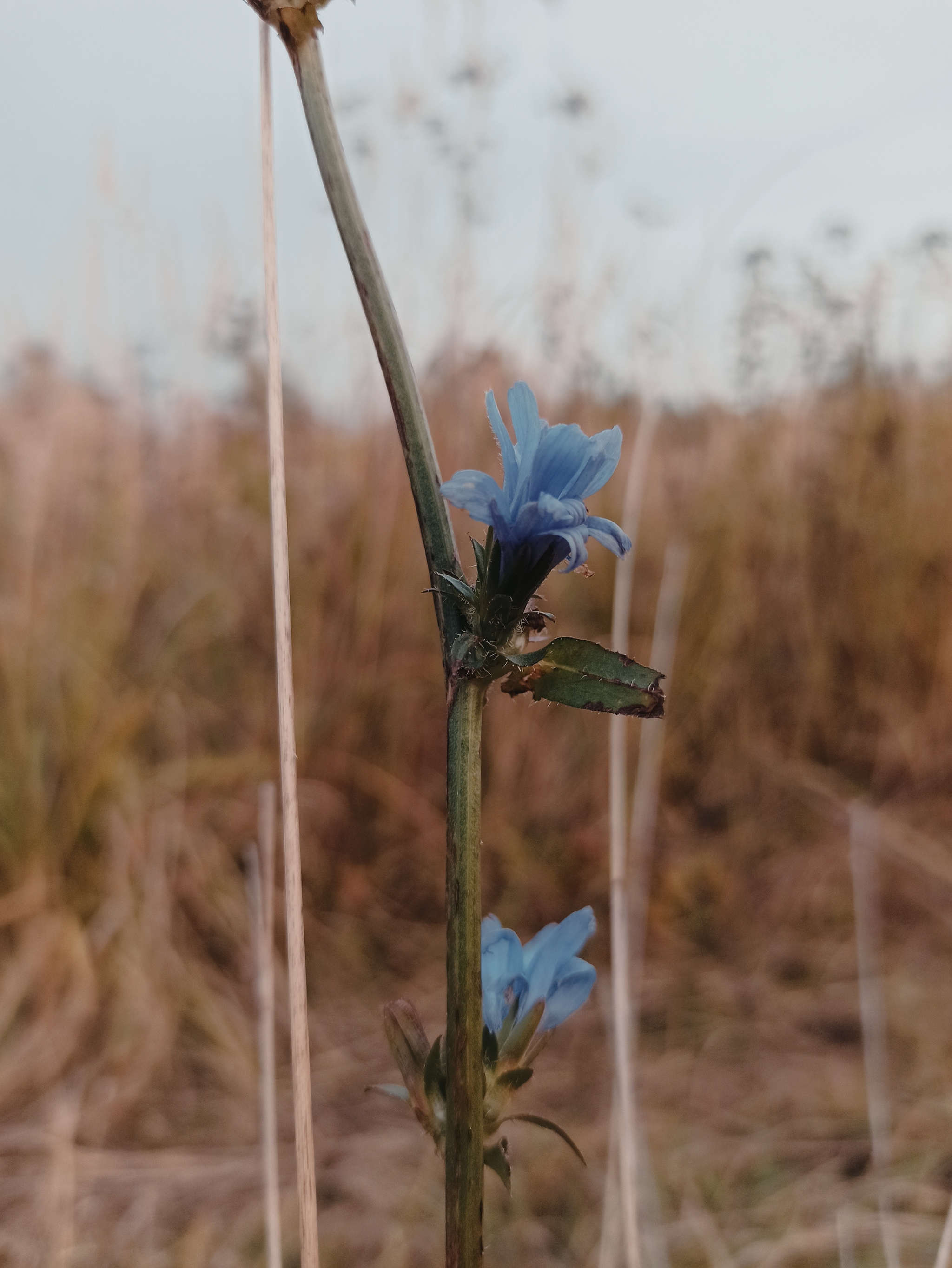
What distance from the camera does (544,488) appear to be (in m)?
0.31

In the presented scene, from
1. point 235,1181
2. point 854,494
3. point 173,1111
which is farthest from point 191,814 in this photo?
point 854,494

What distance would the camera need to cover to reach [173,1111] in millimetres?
1208

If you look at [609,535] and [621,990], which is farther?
[621,990]

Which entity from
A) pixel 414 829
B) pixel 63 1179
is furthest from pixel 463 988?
pixel 414 829

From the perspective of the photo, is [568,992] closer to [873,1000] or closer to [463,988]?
[463,988]

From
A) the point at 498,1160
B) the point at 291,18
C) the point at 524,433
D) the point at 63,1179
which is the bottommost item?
the point at 63,1179

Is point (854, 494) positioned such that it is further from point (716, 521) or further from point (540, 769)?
point (540, 769)

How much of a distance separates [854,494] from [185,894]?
1283mm

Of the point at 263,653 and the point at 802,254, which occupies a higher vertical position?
the point at 802,254

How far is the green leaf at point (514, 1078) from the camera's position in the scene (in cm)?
32

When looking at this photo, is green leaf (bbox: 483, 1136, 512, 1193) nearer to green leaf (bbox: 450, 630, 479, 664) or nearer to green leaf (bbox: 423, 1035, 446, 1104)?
green leaf (bbox: 423, 1035, 446, 1104)

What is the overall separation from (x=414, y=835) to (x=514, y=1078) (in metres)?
1.18

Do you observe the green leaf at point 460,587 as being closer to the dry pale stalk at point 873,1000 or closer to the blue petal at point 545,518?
the blue petal at point 545,518

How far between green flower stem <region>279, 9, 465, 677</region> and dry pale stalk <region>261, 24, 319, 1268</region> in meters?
0.10
